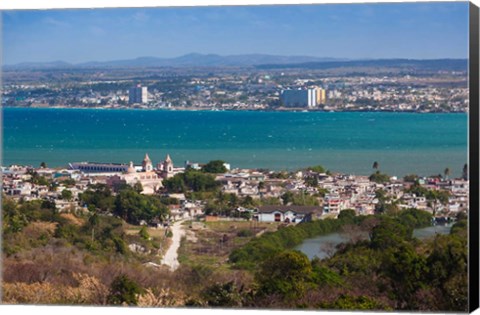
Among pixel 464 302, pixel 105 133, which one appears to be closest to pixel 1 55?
pixel 105 133

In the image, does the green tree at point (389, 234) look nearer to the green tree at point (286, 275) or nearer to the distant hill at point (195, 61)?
the green tree at point (286, 275)

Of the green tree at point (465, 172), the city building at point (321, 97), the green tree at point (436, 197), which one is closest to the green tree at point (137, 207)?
the city building at point (321, 97)

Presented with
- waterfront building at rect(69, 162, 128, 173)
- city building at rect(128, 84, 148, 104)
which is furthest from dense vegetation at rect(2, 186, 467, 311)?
city building at rect(128, 84, 148, 104)

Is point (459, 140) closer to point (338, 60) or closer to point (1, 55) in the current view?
point (338, 60)

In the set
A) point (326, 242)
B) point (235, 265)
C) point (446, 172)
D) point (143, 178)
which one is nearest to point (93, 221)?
point (143, 178)

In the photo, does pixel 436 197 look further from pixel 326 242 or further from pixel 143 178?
pixel 143 178

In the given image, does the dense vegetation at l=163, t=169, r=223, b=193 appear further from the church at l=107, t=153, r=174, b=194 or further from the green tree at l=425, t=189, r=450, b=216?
the green tree at l=425, t=189, r=450, b=216
